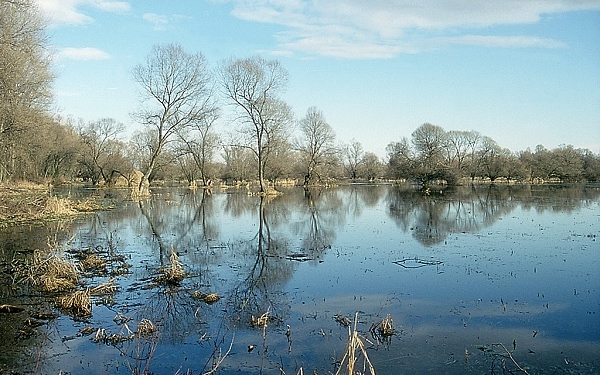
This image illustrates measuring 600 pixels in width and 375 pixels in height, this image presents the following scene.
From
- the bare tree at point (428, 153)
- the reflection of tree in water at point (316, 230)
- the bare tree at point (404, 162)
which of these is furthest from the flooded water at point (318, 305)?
the bare tree at point (404, 162)

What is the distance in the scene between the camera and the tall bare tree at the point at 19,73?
18.1 metres

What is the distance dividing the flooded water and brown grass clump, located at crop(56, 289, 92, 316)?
0.50 ft

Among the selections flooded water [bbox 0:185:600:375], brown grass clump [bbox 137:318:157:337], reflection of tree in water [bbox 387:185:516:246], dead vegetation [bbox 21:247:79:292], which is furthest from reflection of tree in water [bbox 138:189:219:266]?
reflection of tree in water [bbox 387:185:516:246]

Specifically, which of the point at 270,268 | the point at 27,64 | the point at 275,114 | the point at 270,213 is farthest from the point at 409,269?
the point at 275,114

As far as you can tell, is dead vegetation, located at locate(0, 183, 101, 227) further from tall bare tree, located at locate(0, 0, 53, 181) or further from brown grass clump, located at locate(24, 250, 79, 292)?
brown grass clump, located at locate(24, 250, 79, 292)

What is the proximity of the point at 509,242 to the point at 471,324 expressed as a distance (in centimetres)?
809

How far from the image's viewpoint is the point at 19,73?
19.0 meters

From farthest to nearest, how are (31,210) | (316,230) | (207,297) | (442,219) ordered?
(442,219) < (31,210) < (316,230) < (207,297)

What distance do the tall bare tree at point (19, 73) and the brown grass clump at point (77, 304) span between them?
14560 millimetres

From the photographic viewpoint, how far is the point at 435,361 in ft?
17.1

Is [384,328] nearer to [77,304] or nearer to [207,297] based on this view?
[207,297]

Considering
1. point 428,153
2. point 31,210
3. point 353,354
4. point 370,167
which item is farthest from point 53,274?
point 370,167

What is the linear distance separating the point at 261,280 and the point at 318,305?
1965 millimetres

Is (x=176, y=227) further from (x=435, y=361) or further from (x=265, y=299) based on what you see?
(x=435, y=361)
